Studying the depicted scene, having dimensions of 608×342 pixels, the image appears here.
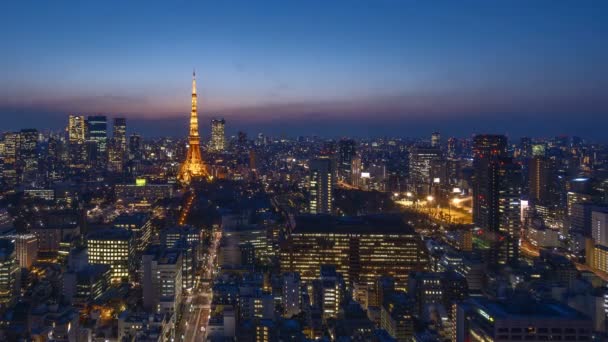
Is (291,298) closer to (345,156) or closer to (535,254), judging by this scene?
(535,254)

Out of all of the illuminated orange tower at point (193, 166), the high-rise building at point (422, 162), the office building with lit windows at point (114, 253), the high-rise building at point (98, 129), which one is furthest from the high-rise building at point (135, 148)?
the office building with lit windows at point (114, 253)

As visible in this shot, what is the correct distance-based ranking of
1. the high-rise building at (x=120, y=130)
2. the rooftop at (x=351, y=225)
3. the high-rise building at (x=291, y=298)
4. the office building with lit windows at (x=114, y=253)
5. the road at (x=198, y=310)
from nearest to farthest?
the road at (x=198, y=310) → the high-rise building at (x=291, y=298) → the office building with lit windows at (x=114, y=253) → the rooftop at (x=351, y=225) → the high-rise building at (x=120, y=130)

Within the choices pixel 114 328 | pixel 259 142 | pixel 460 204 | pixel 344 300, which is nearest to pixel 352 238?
pixel 344 300

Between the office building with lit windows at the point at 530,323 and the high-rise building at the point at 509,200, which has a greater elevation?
the high-rise building at the point at 509,200

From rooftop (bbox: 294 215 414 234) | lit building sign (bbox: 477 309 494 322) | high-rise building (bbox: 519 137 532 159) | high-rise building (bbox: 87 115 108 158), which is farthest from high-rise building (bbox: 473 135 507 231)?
high-rise building (bbox: 87 115 108 158)

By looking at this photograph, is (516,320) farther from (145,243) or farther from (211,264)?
(145,243)

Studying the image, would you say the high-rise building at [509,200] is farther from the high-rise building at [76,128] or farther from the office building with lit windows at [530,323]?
the high-rise building at [76,128]
